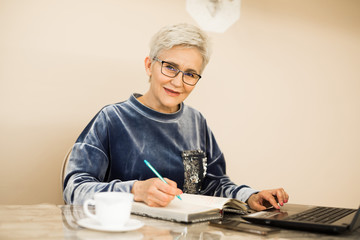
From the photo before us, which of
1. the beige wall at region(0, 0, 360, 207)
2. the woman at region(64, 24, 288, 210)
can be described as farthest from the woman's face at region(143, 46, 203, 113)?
the beige wall at region(0, 0, 360, 207)

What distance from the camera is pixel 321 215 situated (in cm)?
115

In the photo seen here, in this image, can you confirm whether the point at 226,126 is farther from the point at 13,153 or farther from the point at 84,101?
the point at 13,153

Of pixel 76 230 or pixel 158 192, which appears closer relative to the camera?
pixel 76 230

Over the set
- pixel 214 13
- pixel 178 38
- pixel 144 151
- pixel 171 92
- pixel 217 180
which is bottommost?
pixel 217 180

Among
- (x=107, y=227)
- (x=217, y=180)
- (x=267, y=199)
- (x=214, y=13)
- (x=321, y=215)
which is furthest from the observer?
(x=214, y=13)

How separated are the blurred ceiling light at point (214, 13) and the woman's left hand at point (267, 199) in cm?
123

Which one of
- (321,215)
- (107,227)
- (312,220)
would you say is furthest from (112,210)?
(321,215)

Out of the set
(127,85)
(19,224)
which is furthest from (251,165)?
(19,224)

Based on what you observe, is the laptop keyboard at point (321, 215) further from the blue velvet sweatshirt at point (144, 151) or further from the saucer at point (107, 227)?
the saucer at point (107, 227)

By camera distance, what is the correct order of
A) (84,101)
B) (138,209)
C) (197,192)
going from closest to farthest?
(138,209)
(197,192)
(84,101)

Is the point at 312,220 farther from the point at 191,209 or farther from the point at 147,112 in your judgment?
the point at 147,112

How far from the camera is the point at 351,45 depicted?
9.19ft

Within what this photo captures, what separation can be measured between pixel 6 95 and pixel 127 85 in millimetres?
598

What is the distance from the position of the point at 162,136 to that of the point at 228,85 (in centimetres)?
89
